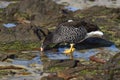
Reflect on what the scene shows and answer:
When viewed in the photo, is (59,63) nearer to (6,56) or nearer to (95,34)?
(6,56)

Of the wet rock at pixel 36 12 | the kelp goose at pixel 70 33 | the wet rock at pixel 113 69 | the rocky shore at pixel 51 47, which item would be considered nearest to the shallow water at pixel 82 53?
the rocky shore at pixel 51 47

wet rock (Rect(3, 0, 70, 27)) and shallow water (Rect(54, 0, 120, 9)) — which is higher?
wet rock (Rect(3, 0, 70, 27))

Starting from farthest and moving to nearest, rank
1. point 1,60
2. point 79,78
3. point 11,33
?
point 11,33 → point 1,60 → point 79,78

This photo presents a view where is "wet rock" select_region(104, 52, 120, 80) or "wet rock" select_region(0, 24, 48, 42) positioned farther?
"wet rock" select_region(0, 24, 48, 42)

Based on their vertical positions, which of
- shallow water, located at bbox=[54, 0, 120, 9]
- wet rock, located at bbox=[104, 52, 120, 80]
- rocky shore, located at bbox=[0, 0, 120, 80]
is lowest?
shallow water, located at bbox=[54, 0, 120, 9]

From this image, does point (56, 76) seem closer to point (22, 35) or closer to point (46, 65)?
point (46, 65)

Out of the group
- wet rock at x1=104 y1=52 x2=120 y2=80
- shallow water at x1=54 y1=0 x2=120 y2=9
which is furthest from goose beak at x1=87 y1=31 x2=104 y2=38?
shallow water at x1=54 y1=0 x2=120 y2=9

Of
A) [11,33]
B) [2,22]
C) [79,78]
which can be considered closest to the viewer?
[79,78]

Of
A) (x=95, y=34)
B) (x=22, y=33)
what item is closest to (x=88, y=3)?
(x=22, y=33)

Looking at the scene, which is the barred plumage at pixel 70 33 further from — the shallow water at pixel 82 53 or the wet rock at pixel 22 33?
the wet rock at pixel 22 33

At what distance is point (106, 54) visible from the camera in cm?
1202

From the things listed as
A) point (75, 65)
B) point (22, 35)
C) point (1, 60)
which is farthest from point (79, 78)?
point (22, 35)

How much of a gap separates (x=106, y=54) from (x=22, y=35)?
3152 millimetres

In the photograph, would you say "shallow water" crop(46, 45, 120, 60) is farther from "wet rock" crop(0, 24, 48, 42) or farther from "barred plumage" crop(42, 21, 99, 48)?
"wet rock" crop(0, 24, 48, 42)
